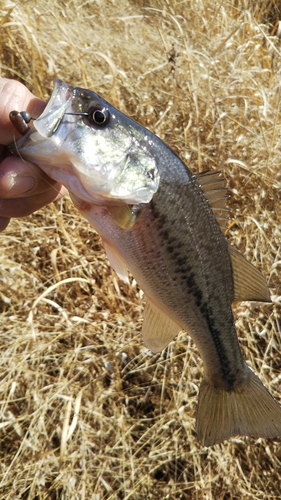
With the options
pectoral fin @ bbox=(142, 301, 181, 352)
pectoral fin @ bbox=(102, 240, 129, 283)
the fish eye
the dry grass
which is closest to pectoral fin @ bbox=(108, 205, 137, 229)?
pectoral fin @ bbox=(102, 240, 129, 283)

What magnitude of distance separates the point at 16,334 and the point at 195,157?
1.64 metres

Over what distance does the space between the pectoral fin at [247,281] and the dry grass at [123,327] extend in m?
0.99

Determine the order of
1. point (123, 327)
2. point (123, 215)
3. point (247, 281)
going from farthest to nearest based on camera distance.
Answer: point (123, 327), point (247, 281), point (123, 215)

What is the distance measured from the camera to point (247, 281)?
5.72 feet

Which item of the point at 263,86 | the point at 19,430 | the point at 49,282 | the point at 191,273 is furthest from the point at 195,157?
the point at 19,430

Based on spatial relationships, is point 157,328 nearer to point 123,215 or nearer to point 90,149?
point 123,215

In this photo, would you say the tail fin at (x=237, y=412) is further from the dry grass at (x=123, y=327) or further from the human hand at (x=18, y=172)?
the human hand at (x=18, y=172)

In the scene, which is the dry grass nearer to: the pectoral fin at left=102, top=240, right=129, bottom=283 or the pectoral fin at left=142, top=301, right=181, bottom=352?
the pectoral fin at left=142, top=301, right=181, bottom=352

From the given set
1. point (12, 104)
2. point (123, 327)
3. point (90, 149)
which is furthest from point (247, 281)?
point (123, 327)

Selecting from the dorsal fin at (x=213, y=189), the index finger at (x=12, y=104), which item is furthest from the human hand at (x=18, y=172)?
the dorsal fin at (x=213, y=189)

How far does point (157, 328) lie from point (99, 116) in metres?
0.78

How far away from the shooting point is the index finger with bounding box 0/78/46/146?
162 cm

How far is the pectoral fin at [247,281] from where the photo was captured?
5.65 ft

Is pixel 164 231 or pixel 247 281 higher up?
pixel 164 231
